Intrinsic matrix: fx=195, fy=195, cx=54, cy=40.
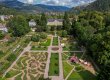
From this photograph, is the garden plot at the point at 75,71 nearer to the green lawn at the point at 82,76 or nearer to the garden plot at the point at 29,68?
the green lawn at the point at 82,76

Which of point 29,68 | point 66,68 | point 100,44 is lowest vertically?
point 29,68

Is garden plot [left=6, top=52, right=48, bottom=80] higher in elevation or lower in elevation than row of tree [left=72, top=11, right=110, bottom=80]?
lower

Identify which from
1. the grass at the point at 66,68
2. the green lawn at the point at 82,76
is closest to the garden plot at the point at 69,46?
the grass at the point at 66,68

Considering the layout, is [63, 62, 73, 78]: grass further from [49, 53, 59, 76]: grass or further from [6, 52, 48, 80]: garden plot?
[6, 52, 48, 80]: garden plot

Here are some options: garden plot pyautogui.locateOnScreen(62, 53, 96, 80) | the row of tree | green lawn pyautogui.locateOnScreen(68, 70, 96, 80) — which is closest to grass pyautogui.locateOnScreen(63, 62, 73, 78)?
garden plot pyautogui.locateOnScreen(62, 53, 96, 80)

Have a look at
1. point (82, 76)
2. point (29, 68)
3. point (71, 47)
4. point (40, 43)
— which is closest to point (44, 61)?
point (29, 68)

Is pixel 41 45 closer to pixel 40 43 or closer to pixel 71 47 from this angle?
pixel 40 43

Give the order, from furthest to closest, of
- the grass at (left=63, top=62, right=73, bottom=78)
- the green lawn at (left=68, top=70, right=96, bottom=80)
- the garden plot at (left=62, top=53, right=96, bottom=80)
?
the grass at (left=63, top=62, right=73, bottom=78) → the garden plot at (left=62, top=53, right=96, bottom=80) → the green lawn at (left=68, top=70, right=96, bottom=80)
